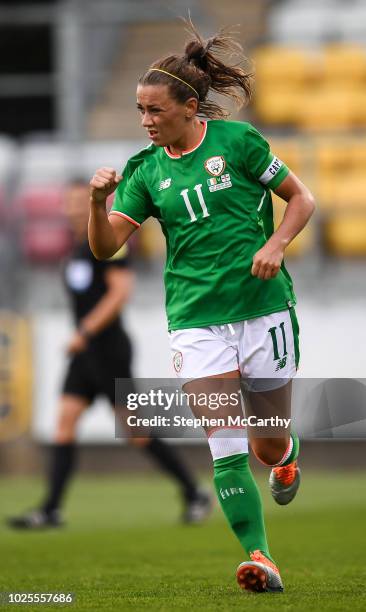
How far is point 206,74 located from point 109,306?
359cm

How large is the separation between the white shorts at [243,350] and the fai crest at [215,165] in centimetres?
57

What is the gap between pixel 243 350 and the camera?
15.3 feet

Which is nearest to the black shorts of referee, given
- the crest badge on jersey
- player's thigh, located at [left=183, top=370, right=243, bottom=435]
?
the crest badge on jersey

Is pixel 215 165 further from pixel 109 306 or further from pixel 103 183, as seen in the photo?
pixel 109 306

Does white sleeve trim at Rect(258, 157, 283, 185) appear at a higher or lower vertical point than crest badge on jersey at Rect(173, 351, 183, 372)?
higher

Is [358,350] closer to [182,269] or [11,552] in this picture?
[11,552]

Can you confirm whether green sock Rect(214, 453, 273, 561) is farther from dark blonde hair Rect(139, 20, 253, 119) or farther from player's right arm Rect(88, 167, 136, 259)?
dark blonde hair Rect(139, 20, 253, 119)

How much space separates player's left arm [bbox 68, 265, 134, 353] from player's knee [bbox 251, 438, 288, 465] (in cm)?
337

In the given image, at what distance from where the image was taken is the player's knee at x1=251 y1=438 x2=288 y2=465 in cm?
486

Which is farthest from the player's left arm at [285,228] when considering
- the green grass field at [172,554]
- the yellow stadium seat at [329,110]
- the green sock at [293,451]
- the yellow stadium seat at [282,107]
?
the yellow stadium seat at [282,107]

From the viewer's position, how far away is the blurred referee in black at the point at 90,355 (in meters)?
8.14

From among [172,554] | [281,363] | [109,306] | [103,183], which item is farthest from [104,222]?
[109,306]

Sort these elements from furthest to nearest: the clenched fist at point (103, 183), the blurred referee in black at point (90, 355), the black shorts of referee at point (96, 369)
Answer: the black shorts of referee at point (96, 369)
the blurred referee in black at point (90, 355)
the clenched fist at point (103, 183)

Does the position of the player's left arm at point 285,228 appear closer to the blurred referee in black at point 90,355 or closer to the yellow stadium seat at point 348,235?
the blurred referee in black at point 90,355
